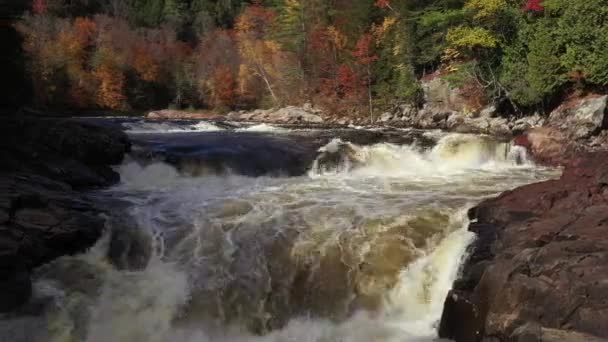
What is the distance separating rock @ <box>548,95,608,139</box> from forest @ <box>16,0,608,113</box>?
1.16 metres

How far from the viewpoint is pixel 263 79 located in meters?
45.2

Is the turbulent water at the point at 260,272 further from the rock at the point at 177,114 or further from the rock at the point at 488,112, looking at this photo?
the rock at the point at 177,114

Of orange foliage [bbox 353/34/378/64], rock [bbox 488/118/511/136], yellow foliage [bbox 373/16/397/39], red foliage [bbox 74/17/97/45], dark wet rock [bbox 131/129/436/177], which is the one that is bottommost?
dark wet rock [bbox 131/129/436/177]

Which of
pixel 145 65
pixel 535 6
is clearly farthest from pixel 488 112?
pixel 145 65

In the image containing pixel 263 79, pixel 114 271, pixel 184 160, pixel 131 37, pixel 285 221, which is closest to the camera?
pixel 114 271

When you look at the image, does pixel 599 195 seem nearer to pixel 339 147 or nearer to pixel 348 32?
pixel 339 147

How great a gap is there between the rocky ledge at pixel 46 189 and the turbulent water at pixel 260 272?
32 cm

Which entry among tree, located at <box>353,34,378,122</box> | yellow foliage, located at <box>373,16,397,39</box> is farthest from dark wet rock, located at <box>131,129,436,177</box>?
yellow foliage, located at <box>373,16,397,39</box>

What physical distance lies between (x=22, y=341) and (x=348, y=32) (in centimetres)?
3294

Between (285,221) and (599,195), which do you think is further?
(285,221)

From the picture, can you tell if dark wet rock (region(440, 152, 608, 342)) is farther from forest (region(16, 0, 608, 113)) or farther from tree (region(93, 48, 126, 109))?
tree (region(93, 48, 126, 109))

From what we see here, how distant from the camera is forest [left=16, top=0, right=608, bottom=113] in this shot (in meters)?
20.2

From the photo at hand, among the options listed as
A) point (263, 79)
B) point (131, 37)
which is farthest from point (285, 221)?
point (131, 37)

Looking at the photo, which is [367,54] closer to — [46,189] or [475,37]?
[475,37]
